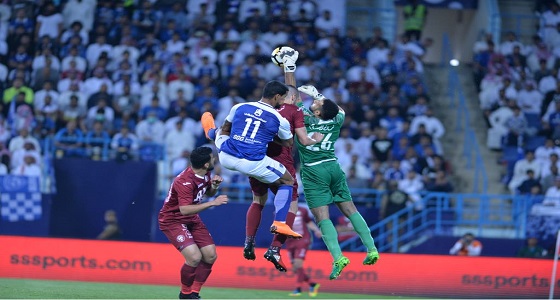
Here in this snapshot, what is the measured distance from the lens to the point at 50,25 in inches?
982

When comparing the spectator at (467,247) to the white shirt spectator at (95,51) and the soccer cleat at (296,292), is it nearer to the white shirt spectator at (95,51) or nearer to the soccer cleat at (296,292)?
the soccer cleat at (296,292)

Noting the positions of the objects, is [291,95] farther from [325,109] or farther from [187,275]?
[187,275]

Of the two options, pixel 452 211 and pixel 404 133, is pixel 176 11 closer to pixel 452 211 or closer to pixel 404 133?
pixel 404 133

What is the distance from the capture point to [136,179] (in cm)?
2016

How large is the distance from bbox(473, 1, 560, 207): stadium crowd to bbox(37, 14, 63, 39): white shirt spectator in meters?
9.96


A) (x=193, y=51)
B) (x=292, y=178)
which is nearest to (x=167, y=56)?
(x=193, y=51)

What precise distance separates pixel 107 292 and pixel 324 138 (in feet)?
15.3

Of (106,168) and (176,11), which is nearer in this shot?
(106,168)

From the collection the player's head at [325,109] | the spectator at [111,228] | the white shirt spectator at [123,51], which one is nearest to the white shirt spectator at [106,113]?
the white shirt spectator at [123,51]

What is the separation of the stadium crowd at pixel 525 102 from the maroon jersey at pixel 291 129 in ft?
30.0

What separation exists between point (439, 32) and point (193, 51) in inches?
328

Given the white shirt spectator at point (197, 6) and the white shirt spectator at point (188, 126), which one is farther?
the white shirt spectator at point (197, 6)

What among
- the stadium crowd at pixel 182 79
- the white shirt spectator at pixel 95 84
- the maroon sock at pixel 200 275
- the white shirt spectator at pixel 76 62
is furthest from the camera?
the white shirt spectator at pixel 76 62

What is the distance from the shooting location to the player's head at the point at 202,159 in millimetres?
13688
